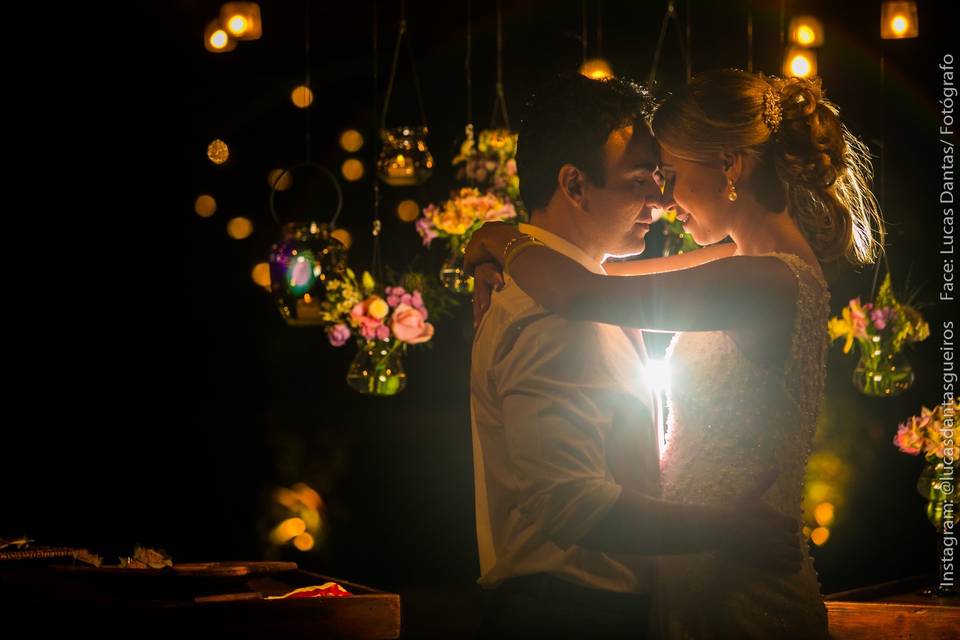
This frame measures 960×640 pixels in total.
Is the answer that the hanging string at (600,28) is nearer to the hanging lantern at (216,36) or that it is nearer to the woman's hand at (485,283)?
the hanging lantern at (216,36)

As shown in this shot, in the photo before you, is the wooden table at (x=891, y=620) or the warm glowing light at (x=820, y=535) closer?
the wooden table at (x=891, y=620)

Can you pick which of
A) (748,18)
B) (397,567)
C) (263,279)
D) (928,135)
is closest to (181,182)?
(263,279)

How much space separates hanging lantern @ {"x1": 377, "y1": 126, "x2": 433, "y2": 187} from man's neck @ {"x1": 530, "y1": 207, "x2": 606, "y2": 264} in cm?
258

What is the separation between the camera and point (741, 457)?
2.12 m

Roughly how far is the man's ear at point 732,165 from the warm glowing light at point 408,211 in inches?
165

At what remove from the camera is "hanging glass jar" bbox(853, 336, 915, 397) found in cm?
454

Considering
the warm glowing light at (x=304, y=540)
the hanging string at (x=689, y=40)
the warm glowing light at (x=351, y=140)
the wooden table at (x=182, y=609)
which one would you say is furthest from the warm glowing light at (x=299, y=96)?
the wooden table at (x=182, y=609)

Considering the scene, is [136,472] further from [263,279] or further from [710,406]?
[710,406]

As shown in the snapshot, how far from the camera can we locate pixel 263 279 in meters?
6.36

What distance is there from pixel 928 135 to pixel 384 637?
398 centimetres

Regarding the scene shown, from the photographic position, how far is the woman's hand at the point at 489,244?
7.41 feet

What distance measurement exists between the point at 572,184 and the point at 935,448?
2.35m

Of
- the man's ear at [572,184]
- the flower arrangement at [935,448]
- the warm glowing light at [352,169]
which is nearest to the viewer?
the man's ear at [572,184]

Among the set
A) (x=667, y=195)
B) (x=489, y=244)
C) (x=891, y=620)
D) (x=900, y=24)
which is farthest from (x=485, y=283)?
(x=900, y=24)
